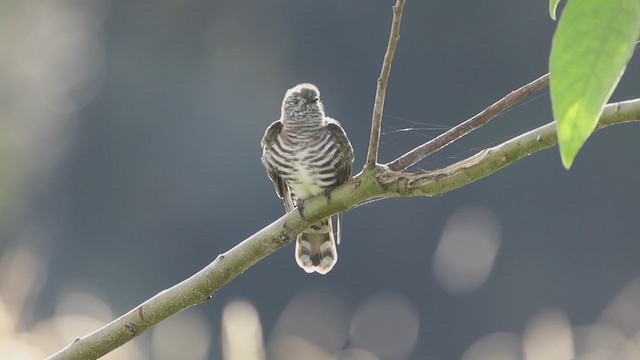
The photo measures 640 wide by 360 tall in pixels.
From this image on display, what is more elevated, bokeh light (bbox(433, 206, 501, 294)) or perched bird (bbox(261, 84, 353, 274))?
bokeh light (bbox(433, 206, 501, 294))

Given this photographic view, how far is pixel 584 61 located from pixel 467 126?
1381mm

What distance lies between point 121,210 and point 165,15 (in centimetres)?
513

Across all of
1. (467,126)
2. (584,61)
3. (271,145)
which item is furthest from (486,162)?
(271,145)

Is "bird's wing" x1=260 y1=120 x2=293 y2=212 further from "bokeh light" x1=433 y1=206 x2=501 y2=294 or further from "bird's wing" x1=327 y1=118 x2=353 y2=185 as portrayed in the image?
"bokeh light" x1=433 y1=206 x2=501 y2=294

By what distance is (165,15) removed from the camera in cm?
2252

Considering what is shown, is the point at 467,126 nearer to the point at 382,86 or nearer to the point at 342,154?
the point at 382,86

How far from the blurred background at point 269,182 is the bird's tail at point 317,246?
778 centimetres

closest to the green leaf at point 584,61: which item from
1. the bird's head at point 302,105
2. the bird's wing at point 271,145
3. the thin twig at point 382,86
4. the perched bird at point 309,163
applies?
the thin twig at point 382,86

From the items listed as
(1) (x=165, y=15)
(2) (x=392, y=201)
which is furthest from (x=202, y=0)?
(2) (x=392, y=201)

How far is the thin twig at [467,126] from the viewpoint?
6.48 ft

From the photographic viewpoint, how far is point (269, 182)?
1711 centimetres

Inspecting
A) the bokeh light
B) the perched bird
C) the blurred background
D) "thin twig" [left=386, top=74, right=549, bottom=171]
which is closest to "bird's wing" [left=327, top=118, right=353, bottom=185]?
the perched bird

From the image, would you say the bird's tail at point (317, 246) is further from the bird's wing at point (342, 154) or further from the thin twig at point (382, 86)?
the thin twig at point (382, 86)

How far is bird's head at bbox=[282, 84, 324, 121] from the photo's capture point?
462 centimetres
